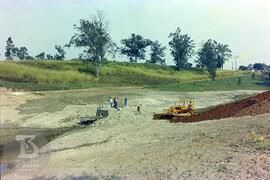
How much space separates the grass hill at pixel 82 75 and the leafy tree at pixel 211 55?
4.75 meters

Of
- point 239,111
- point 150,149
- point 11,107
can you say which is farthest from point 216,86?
point 150,149

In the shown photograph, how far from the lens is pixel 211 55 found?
142 meters

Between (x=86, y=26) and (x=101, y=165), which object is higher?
(x=86, y=26)

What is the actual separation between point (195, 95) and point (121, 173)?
219 feet

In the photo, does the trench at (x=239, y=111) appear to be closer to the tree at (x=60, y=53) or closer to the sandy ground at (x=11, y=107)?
the sandy ground at (x=11, y=107)

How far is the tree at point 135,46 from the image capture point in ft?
566

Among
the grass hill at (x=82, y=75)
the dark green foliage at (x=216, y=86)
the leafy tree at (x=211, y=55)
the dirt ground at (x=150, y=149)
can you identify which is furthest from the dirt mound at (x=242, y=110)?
the leafy tree at (x=211, y=55)

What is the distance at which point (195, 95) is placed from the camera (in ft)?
292

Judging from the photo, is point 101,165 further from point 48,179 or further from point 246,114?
point 246,114

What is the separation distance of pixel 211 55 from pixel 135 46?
3849 cm

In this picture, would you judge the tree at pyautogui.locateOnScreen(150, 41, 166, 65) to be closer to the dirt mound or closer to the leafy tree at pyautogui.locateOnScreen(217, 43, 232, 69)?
the leafy tree at pyautogui.locateOnScreen(217, 43, 232, 69)

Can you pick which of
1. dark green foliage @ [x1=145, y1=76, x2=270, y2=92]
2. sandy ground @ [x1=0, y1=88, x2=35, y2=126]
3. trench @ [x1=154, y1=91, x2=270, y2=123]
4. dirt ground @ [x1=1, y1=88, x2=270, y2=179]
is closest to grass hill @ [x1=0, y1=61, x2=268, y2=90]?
dark green foliage @ [x1=145, y1=76, x2=270, y2=92]

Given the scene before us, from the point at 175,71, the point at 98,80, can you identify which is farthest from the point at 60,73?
the point at 175,71

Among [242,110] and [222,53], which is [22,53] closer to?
[222,53]
